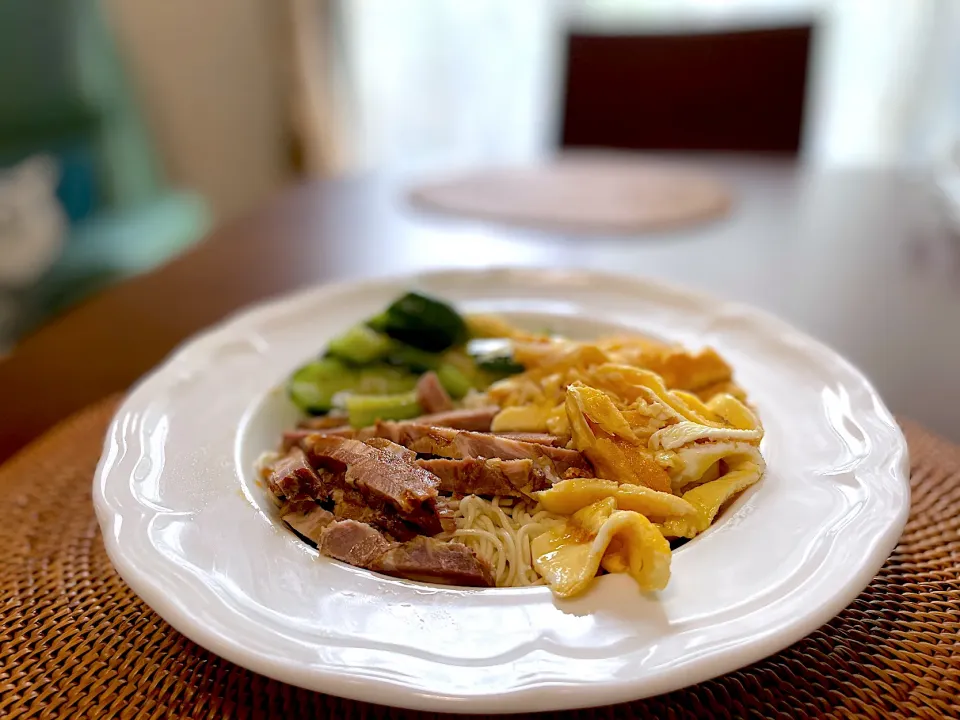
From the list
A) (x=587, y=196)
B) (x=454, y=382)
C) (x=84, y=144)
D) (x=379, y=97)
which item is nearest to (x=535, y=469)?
(x=454, y=382)

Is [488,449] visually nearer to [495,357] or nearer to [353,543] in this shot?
[353,543]

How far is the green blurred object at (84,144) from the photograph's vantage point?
11.6 ft

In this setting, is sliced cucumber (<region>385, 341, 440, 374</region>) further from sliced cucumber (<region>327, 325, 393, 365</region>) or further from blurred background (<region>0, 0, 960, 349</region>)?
blurred background (<region>0, 0, 960, 349</region>)

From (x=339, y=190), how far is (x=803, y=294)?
1734 mm

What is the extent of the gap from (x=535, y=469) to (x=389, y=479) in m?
0.23

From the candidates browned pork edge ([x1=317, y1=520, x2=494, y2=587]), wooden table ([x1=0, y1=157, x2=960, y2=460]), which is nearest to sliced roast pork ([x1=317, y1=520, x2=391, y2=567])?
browned pork edge ([x1=317, y1=520, x2=494, y2=587])

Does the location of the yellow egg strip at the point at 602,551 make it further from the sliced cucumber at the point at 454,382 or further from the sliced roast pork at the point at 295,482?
the sliced cucumber at the point at 454,382

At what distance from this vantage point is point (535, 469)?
1.21m

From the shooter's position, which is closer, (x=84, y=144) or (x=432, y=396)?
(x=432, y=396)

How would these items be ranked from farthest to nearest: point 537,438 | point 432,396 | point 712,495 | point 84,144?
point 84,144, point 432,396, point 537,438, point 712,495

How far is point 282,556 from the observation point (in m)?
1.03

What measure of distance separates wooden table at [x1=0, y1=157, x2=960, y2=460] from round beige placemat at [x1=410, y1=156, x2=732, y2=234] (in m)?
0.08

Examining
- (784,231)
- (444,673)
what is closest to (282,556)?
(444,673)

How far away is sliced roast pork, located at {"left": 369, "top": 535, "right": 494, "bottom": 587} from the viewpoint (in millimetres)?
1023
